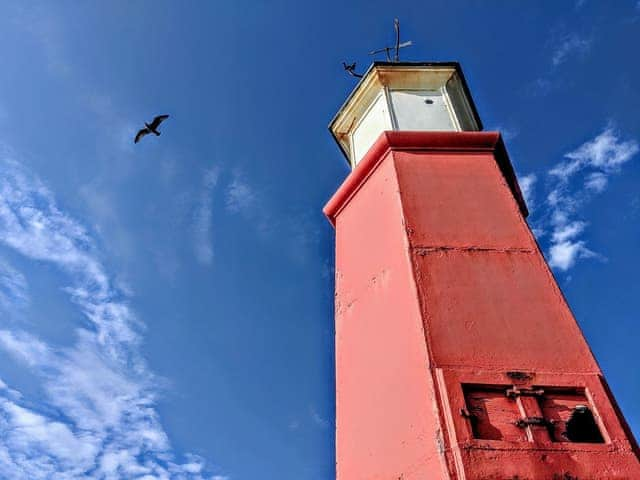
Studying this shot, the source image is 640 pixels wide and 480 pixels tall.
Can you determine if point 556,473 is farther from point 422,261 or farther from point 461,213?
point 461,213

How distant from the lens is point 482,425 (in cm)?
232

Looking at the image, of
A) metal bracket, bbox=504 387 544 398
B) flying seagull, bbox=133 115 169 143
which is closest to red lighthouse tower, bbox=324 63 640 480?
metal bracket, bbox=504 387 544 398

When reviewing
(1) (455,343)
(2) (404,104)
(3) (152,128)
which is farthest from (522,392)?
(3) (152,128)

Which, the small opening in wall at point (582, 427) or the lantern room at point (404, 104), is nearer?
the small opening in wall at point (582, 427)

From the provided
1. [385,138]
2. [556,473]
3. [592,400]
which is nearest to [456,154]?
[385,138]

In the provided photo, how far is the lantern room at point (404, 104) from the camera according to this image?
563cm

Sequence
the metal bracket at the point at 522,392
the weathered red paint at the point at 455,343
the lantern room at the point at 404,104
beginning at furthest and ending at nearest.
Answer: the lantern room at the point at 404,104 < the metal bracket at the point at 522,392 < the weathered red paint at the point at 455,343

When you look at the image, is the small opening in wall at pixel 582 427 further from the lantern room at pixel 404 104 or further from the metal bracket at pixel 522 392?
the lantern room at pixel 404 104

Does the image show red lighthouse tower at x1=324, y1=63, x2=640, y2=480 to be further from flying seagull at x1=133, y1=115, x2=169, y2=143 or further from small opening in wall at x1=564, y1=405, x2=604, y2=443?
flying seagull at x1=133, y1=115, x2=169, y2=143

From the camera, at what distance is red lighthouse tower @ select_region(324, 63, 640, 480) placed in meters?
2.25

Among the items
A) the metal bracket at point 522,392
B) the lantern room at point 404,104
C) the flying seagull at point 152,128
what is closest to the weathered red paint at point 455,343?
the metal bracket at point 522,392

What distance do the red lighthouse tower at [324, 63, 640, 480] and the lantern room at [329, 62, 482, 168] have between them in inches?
43.9

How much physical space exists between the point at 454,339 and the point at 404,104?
3.81 meters

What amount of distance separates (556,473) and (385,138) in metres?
3.13
